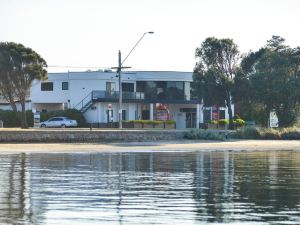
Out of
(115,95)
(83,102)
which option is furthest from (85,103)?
(115,95)

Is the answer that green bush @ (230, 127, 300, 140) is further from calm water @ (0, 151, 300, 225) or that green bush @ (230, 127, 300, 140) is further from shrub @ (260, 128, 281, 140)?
calm water @ (0, 151, 300, 225)

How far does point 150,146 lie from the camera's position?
2181 inches

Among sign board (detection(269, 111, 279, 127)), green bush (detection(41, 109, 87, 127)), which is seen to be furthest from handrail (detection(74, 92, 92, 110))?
sign board (detection(269, 111, 279, 127))

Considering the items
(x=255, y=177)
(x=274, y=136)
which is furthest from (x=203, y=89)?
(x=255, y=177)

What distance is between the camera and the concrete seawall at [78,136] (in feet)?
188

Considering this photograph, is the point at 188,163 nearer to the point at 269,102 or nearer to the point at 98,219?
the point at 98,219

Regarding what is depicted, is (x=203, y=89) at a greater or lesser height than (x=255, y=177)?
greater

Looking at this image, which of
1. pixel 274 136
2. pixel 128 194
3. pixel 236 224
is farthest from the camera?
pixel 274 136

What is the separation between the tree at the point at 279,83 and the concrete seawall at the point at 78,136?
1405 cm

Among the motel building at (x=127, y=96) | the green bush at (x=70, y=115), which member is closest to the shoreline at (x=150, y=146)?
the green bush at (x=70, y=115)

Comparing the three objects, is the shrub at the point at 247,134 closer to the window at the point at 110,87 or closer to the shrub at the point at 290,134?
the shrub at the point at 290,134

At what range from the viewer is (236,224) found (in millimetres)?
17766

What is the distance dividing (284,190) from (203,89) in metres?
62.0

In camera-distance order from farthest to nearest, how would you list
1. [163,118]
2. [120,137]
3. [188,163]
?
1. [163,118]
2. [120,137]
3. [188,163]
